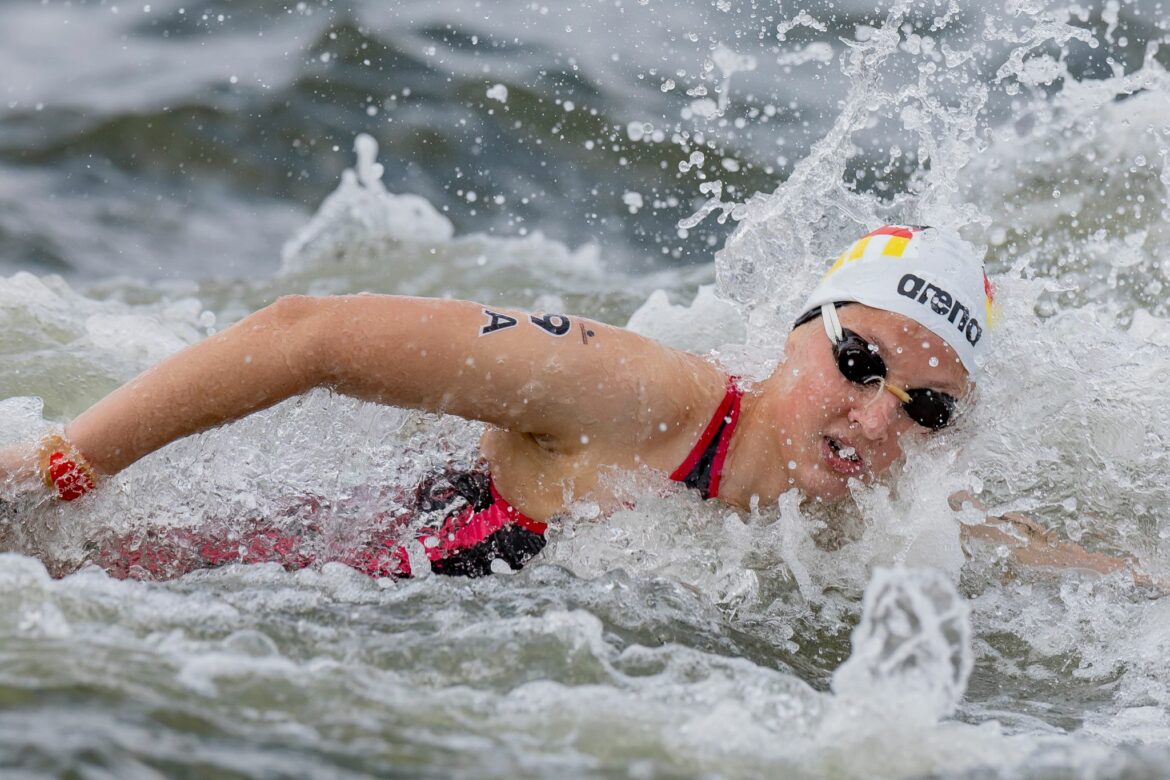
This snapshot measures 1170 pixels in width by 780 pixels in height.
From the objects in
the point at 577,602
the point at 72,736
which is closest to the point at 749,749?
the point at 577,602

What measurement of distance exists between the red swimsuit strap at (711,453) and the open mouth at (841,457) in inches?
12.1

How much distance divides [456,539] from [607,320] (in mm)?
3986

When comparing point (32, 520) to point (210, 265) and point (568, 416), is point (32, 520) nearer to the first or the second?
point (568, 416)

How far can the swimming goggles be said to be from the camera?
172 inches

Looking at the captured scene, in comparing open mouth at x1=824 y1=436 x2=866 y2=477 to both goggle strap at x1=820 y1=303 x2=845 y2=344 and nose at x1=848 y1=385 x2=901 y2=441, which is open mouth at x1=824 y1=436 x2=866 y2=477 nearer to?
nose at x1=848 y1=385 x2=901 y2=441

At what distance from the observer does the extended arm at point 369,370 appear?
3.84 m

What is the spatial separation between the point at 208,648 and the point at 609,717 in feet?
3.19

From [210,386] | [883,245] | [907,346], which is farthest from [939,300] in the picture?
[210,386]

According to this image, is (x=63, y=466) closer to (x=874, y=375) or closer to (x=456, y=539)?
(x=456, y=539)

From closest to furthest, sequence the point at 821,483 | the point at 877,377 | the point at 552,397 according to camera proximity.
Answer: the point at 552,397 → the point at 877,377 → the point at 821,483

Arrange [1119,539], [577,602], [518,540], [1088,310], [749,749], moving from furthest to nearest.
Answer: [1088,310] → [1119,539] → [518,540] → [577,602] → [749,749]

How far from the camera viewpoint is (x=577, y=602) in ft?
13.6

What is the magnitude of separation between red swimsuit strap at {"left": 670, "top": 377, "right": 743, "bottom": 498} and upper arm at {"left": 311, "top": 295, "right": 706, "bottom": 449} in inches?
8.8

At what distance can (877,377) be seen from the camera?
438 centimetres
